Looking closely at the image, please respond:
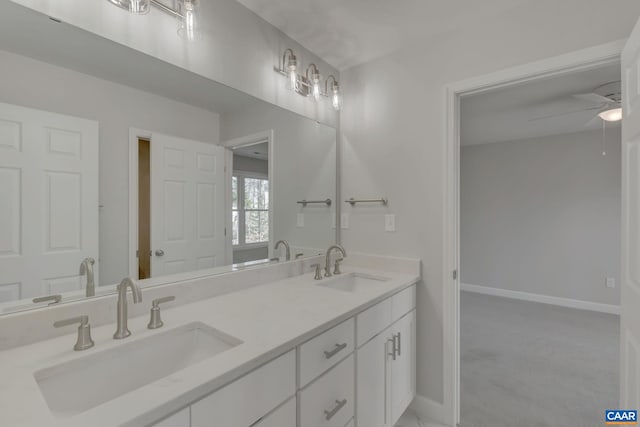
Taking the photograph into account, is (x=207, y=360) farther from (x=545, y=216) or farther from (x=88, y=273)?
(x=545, y=216)

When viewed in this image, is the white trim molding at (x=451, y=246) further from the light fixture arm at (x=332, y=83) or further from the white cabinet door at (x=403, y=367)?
the light fixture arm at (x=332, y=83)

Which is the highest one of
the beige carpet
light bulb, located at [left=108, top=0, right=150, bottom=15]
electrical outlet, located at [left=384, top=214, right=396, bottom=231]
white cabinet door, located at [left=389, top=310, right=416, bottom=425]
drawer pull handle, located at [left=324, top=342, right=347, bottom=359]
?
light bulb, located at [left=108, top=0, right=150, bottom=15]

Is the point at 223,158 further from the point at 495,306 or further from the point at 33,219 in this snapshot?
the point at 495,306

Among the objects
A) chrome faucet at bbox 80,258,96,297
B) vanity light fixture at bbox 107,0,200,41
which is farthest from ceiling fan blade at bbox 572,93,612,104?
chrome faucet at bbox 80,258,96,297

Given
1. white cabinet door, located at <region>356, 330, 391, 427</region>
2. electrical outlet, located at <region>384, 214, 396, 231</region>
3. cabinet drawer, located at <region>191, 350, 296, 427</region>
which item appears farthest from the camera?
electrical outlet, located at <region>384, 214, 396, 231</region>

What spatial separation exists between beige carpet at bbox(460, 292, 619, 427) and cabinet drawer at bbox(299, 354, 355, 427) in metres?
1.06

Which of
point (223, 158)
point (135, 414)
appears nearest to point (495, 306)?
point (223, 158)

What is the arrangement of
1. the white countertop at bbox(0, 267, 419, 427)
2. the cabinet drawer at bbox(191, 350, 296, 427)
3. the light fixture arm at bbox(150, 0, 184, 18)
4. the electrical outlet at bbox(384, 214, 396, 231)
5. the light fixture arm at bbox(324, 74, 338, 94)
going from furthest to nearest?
the light fixture arm at bbox(324, 74, 338, 94) → the electrical outlet at bbox(384, 214, 396, 231) → the light fixture arm at bbox(150, 0, 184, 18) → the cabinet drawer at bbox(191, 350, 296, 427) → the white countertop at bbox(0, 267, 419, 427)

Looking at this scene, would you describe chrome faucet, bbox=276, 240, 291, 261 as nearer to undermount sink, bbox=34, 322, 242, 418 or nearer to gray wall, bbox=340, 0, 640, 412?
gray wall, bbox=340, 0, 640, 412

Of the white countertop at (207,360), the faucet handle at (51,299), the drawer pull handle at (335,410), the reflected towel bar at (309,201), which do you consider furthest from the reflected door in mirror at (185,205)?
the drawer pull handle at (335,410)

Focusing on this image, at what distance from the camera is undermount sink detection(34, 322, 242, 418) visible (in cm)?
83

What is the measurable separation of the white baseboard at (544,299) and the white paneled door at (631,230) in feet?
11.9

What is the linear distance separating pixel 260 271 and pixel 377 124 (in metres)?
1.31

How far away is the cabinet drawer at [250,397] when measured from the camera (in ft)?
2.57
